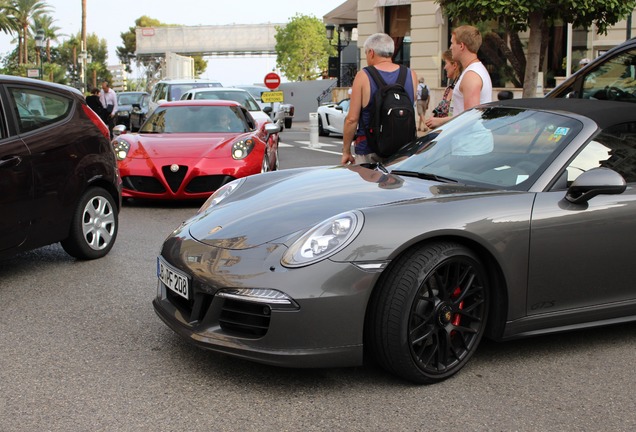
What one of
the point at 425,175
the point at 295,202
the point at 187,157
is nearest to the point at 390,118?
the point at 425,175

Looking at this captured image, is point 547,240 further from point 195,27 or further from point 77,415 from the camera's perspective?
point 195,27

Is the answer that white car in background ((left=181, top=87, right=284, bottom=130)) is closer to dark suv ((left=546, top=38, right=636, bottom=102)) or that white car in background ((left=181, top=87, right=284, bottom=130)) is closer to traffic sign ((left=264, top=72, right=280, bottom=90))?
traffic sign ((left=264, top=72, right=280, bottom=90))

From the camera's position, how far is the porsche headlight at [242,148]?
390 inches

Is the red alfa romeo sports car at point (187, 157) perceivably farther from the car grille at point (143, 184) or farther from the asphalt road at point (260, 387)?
the asphalt road at point (260, 387)

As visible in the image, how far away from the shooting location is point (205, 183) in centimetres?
961

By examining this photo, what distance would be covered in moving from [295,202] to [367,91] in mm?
2378

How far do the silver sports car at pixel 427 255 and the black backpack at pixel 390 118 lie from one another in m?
1.52

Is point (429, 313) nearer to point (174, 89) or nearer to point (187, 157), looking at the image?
point (187, 157)

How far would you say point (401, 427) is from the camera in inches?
134

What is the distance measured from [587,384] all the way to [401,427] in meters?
1.08

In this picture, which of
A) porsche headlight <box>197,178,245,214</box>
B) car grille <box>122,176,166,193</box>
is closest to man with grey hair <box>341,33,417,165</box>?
porsche headlight <box>197,178,245,214</box>

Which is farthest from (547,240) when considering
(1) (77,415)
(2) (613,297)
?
(1) (77,415)

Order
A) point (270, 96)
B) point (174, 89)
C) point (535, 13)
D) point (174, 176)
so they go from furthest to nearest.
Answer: point (270, 96)
point (174, 89)
point (535, 13)
point (174, 176)

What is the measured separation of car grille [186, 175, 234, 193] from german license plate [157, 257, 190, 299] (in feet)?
17.3
